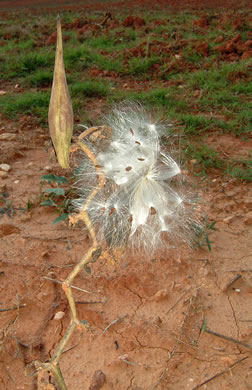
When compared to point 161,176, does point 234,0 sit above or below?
below

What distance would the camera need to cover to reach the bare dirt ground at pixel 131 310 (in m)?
1.87

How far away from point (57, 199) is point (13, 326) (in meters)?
1.04

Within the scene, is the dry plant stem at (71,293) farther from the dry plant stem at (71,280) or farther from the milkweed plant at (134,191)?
the milkweed plant at (134,191)

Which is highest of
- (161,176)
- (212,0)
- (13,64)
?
A: (161,176)

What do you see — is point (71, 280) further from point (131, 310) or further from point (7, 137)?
point (7, 137)

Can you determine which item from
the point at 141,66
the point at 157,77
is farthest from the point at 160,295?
the point at 141,66

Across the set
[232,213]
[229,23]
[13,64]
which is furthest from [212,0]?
[232,213]

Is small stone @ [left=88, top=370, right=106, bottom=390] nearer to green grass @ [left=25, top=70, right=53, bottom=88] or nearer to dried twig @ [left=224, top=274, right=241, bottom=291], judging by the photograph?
dried twig @ [left=224, top=274, right=241, bottom=291]

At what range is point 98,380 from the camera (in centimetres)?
182

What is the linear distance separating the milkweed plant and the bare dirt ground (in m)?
0.42

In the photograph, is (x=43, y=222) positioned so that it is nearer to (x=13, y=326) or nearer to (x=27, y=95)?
(x=13, y=326)

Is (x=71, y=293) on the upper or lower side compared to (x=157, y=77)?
upper

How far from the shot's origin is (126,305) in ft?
7.15

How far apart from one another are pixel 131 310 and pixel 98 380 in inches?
16.2
